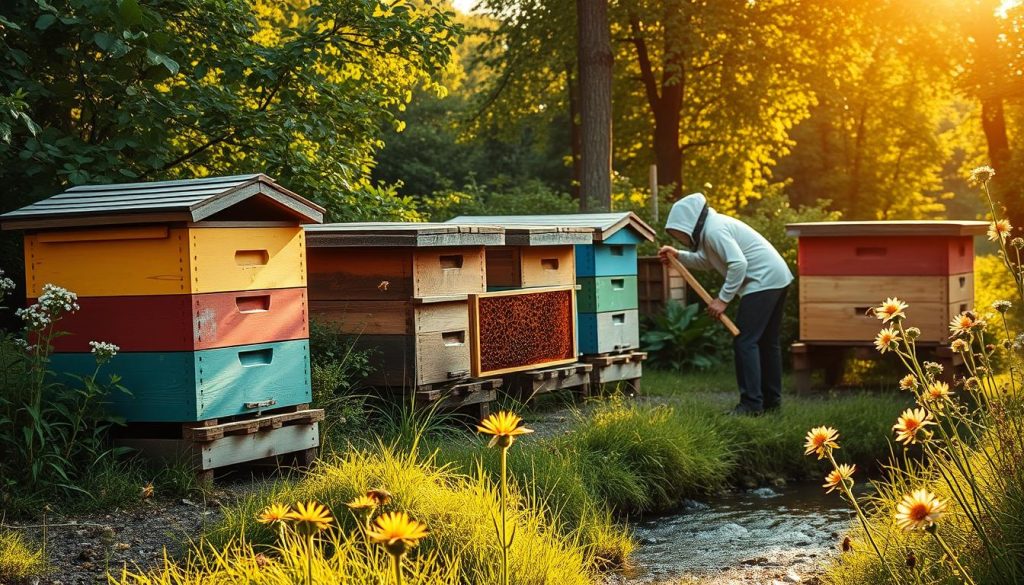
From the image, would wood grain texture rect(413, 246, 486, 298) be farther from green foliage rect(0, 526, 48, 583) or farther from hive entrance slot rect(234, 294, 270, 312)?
green foliage rect(0, 526, 48, 583)

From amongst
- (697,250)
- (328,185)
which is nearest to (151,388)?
(328,185)

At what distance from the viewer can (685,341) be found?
1344cm

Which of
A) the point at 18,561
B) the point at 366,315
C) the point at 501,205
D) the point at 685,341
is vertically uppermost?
the point at 501,205

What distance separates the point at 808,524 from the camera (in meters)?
7.30

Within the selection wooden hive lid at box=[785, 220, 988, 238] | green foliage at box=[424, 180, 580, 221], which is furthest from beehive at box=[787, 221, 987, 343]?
green foliage at box=[424, 180, 580, 221]

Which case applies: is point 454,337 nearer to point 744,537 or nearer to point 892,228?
point 744,537

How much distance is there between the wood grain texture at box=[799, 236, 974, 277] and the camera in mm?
10547

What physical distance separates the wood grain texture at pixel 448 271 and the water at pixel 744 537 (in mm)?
2223

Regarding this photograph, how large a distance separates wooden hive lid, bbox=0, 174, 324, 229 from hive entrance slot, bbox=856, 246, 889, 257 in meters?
5.71

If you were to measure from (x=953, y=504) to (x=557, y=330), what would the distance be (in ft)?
17.3

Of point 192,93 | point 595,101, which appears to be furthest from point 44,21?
point 595,101

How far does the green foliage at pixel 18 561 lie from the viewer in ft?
15.6

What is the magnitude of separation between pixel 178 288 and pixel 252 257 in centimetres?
63

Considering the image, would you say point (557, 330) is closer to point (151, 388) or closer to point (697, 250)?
point (697, 250)
